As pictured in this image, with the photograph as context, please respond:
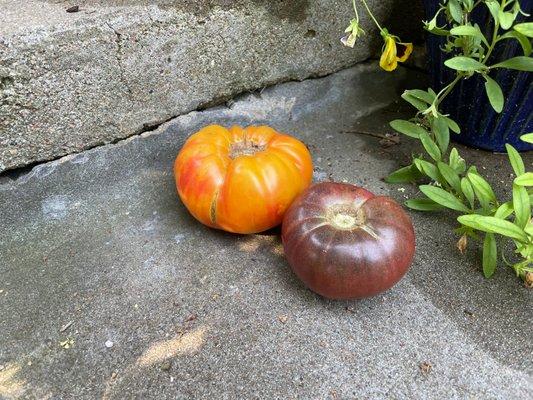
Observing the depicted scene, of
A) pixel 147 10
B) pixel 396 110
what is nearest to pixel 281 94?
pixel 396 110

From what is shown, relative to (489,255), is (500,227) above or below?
above

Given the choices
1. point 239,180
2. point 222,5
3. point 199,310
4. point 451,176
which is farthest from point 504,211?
point 222,5

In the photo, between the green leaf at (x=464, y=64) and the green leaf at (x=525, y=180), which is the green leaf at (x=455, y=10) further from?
the green leaf at (x=525, y=180)

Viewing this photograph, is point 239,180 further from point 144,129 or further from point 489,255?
point 489,255

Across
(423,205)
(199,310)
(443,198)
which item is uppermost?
(443,198)

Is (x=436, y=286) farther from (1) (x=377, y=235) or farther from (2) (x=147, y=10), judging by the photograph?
(2) (x=147, y=10)

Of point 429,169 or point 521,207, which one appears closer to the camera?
point 521,207

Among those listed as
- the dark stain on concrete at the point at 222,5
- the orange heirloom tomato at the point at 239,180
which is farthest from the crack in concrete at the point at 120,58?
the orange heirloom tomato at the point at 239,180
